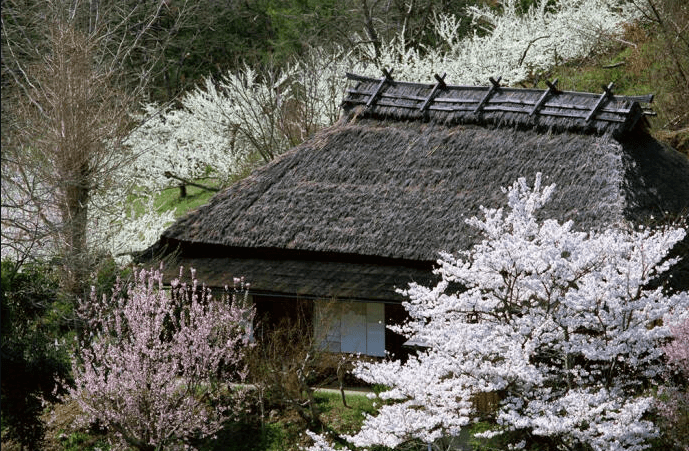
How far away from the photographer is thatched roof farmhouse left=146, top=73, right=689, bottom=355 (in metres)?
15.8

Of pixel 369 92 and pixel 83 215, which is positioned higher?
pixel 369 92

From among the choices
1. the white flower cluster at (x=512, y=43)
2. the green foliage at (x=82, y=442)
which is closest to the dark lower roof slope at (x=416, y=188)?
the green foliage at (x=82, y=442)

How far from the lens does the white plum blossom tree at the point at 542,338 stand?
11094 mm

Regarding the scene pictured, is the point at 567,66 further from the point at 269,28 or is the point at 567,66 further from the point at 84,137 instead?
the point at 84,137

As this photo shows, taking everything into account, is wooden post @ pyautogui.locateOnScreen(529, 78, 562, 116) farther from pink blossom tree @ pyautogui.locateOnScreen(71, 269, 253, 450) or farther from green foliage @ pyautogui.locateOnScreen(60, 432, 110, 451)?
green foliage @ pyautogui.locateOnScreen(60, 432, 110, 451)

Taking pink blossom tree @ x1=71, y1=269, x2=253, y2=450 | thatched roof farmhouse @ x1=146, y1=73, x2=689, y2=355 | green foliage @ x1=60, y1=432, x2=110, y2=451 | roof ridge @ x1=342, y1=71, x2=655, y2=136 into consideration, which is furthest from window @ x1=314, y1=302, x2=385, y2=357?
green foliage @ x1=60, y1=432, x2=110, y2=451

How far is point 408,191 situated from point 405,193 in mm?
62

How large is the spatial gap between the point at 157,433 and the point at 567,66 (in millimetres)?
21240

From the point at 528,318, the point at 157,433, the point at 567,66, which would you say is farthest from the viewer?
the point at 567,66

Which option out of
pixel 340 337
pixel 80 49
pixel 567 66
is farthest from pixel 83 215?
pixel 567 66

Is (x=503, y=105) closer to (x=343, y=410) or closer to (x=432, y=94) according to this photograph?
(x=432, y=94)

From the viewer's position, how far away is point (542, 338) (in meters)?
11.5

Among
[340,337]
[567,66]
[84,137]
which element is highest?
[567,66]

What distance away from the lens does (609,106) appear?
659 inches
